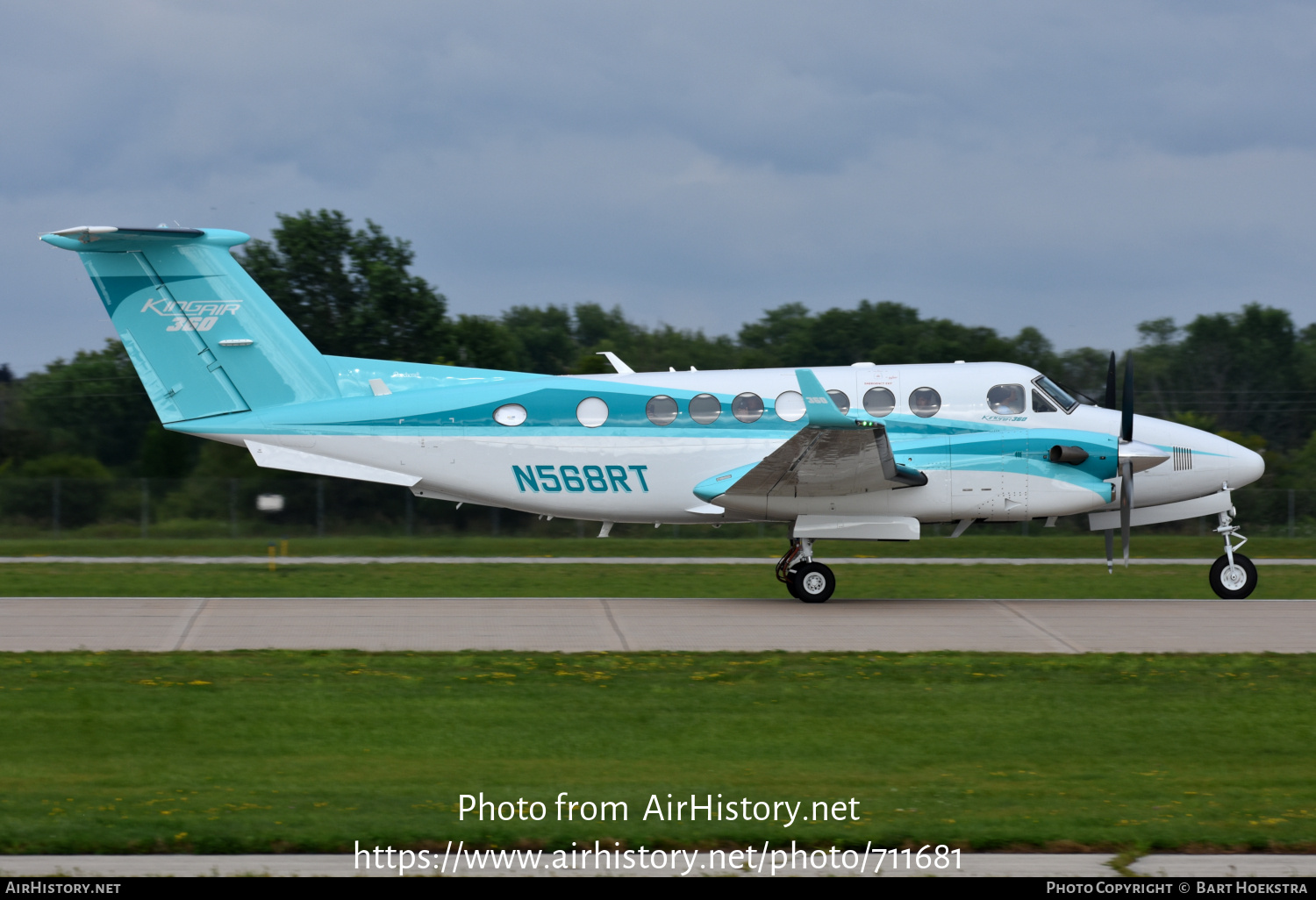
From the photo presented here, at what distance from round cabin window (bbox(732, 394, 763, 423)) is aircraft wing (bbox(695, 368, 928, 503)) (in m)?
0.72

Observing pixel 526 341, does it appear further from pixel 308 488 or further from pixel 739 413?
pixel 739 413

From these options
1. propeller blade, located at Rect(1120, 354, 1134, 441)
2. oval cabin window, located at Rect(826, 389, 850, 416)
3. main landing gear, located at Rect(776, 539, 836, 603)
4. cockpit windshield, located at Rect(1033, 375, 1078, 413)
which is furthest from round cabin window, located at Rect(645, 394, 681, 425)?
propeller blade, located at Rect(1120, 354, 1134, 441)

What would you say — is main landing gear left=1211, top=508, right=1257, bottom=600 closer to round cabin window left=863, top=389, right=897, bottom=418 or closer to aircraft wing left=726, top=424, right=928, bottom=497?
aircraft wing left=726, top=424, right=928, bottom=497

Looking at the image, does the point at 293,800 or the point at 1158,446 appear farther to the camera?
the point at 1158,446

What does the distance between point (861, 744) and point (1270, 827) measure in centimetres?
328

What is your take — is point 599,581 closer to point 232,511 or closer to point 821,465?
point 821,465

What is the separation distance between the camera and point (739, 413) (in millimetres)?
18797

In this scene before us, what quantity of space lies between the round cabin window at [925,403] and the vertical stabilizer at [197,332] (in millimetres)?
8738

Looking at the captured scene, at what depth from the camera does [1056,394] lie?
61.5 ft

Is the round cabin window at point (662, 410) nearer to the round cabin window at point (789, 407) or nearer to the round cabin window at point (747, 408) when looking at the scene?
the round cabin window at point (747, 408)

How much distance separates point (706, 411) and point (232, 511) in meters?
22.1

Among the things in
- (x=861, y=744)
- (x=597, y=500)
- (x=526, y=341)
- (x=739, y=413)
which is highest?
(x=526, y=341)

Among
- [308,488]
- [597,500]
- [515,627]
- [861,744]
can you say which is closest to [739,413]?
[597,500]

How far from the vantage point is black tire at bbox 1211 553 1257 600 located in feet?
62.5
